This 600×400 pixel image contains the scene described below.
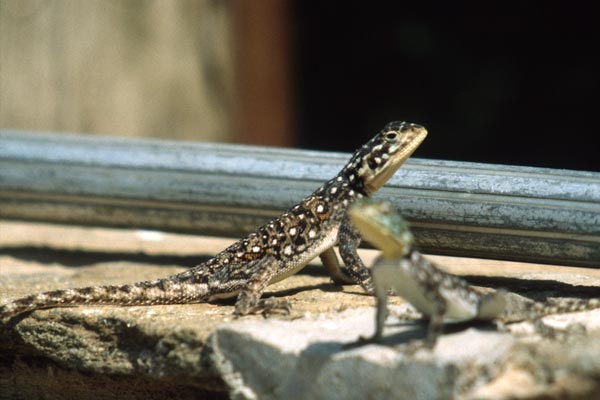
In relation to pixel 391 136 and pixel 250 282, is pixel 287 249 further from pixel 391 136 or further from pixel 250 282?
pixel 391 136

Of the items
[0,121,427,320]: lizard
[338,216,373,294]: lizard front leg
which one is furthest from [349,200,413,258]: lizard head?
[338,216,373,294]: lizard front leg

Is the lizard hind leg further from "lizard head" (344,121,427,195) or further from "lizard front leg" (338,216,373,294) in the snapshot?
"lizard head" (344,121,427,195)

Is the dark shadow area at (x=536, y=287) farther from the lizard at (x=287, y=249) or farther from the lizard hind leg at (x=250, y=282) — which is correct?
the lizard hind leg at (x=250, y=282)

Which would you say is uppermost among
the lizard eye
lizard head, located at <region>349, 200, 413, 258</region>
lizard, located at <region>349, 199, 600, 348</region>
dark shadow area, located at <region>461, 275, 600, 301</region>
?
the lizard eye

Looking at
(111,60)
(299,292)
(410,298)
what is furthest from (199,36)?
(410,298)

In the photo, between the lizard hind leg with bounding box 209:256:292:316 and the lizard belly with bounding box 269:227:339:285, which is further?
the lizard belly with bounding box 269:227:339:285

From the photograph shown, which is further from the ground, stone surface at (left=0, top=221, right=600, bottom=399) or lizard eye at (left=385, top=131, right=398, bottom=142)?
lizard eye at (left=385, top=131, right=398, bottom=142)

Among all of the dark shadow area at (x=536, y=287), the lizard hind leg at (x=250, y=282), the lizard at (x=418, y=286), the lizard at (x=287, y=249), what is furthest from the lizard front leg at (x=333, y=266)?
the lizard at (x=418, y=286)

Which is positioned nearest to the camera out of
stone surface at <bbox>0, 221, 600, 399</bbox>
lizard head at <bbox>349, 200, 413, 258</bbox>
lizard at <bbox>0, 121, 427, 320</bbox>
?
stone surface at <bbox>0, 221, 600, 399</bbox>
